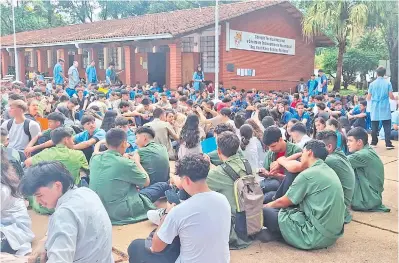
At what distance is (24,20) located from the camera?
33.6 metres

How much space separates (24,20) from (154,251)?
114 feet

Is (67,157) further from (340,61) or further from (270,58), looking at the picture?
(340,61)

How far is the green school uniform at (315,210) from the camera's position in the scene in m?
3.82

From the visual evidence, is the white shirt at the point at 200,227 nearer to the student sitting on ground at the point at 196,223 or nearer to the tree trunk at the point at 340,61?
the student sitting on ground at the point at 196,223

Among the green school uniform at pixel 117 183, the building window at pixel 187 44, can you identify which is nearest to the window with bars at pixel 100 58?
the building window at pixel 187 44

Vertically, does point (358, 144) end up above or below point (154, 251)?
above

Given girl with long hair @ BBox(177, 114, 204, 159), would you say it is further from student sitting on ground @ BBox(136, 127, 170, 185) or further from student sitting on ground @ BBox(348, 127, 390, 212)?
student sitting on ground @ BBox(348, 127, 390, 212)

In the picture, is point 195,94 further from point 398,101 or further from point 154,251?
point 154,251

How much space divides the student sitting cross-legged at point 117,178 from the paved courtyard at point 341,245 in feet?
0.59

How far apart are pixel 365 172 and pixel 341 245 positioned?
3.97ft

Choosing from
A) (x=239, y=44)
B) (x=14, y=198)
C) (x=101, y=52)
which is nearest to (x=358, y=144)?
(x=14, y=198)

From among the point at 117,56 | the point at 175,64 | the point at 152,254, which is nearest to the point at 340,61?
the point at 175,64

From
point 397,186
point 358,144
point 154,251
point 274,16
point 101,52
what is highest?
point 274,16

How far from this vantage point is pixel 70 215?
2.41 meters
